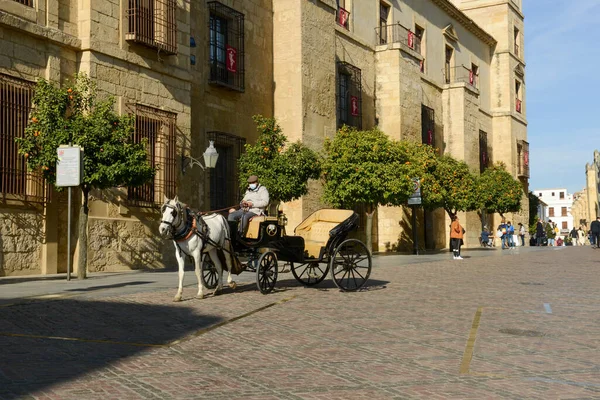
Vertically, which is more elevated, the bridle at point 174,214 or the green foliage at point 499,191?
the green foliage at point 499,191

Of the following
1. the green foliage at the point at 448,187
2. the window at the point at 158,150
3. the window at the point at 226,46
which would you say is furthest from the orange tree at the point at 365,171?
the window at the point at 158,150

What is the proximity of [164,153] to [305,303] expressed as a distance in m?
9.44

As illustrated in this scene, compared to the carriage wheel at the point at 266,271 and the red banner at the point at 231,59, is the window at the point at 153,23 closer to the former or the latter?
the red banner at the point at 231,59

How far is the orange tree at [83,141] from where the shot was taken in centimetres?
1424

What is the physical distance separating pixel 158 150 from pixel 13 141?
4.43 meters

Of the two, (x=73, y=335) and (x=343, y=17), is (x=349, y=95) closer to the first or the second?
(x=343, y=17)

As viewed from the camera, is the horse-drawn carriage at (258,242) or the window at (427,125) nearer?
the horse-drawn carriage at (258,242)

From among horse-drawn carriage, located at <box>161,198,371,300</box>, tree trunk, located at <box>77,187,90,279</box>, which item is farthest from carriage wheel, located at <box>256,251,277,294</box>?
tree trunk, located at <box>77,187,90,279</box>

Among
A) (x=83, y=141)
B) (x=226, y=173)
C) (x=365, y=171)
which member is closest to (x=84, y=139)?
(x=83, y=141)

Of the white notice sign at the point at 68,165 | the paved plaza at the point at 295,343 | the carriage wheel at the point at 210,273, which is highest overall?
the white notice sign at the point at 68,165

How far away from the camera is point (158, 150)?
19.0 m

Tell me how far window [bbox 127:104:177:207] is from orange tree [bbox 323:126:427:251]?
674cm

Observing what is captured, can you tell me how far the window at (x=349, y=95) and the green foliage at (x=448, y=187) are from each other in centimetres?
378

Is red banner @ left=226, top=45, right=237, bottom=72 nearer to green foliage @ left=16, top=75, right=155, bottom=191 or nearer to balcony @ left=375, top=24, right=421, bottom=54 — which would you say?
green foliage @ left=16, top=75, right=155, bottom=191
